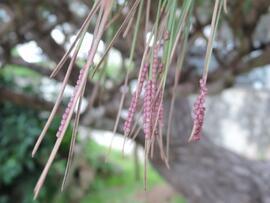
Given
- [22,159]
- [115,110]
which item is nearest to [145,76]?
[115,110]

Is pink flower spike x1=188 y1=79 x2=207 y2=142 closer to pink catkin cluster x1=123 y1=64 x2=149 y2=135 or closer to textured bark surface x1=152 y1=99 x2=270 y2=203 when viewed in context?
pink catkin cluster x1=123 y1=64 x2=149 y2=135

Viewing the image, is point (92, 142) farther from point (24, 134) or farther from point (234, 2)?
point (234, 2)

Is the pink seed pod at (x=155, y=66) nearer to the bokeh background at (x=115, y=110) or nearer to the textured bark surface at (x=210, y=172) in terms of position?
the bokeh background at (x=115, y=110)

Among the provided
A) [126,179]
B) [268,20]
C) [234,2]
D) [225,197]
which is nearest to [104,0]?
[234,2]

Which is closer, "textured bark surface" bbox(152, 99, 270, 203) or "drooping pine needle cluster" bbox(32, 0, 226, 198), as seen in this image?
"drooping pine needle cluster" bbox(32, 0, 226, 198)

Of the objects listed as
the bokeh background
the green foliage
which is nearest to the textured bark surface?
the bokeh background

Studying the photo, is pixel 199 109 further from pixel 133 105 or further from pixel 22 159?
pixel 22 159

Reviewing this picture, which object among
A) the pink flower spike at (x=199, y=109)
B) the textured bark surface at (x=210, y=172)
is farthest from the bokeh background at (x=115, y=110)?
the pink flower spike at (x=199, y=109)

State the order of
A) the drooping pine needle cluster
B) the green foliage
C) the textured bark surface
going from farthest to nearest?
the green foliage
the textured bark surface
the drooping pine needle cluster
